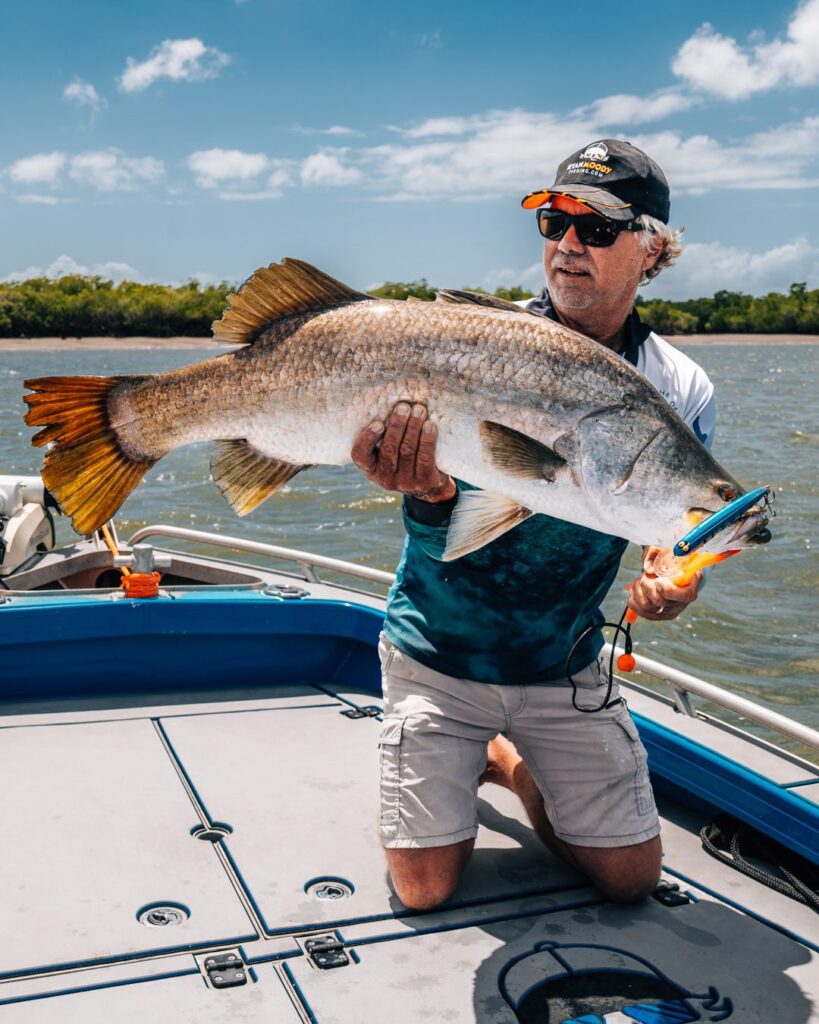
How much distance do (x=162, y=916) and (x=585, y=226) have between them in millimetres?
2359

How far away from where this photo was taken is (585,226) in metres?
3.37

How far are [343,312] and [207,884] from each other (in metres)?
1.71

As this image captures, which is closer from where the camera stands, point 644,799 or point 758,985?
point 758,985

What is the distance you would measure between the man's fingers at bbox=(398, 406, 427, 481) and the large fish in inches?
1.3

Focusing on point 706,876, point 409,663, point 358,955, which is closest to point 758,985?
point 706,876

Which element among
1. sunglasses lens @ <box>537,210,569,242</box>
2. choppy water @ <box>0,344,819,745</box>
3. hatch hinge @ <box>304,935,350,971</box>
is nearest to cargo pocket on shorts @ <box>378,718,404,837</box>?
hatch hinge @ <box>304,935,350,971</box>

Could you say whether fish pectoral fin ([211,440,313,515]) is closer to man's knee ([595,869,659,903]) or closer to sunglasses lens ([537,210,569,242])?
sunglasses lens ([537,210,569,242])

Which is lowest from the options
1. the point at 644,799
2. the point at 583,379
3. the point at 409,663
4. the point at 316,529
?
the point at 316,529

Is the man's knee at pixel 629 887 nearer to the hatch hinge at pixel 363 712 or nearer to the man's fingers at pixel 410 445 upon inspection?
the man's fingers at pixel 410 445

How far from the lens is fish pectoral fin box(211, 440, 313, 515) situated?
2.95 meters

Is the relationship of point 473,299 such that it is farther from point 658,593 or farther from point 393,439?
point 658,593

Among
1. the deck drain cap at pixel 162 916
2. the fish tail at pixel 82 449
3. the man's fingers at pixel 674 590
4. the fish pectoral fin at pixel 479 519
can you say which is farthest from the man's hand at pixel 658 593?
the deck drain cap at pixel 162 916

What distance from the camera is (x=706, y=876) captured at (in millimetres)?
3539

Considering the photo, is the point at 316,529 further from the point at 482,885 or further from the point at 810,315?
the point at 810,315
